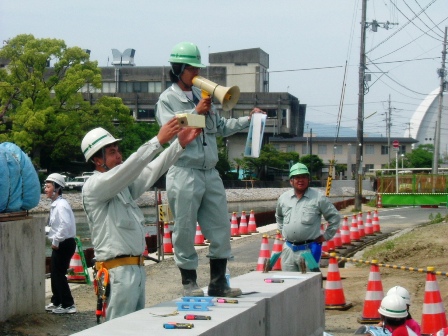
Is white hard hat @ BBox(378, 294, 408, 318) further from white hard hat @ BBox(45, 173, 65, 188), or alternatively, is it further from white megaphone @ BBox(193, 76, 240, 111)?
white hard hat @ BBox(45, 173, 65, 188)

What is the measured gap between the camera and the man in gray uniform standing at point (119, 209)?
5934 mm

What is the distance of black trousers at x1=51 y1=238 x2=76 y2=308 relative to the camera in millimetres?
11805

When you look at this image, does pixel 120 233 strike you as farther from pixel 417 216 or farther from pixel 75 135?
pixel 75 135

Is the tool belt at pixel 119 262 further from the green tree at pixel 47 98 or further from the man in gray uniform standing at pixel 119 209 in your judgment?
the green tree at pixel 47 98

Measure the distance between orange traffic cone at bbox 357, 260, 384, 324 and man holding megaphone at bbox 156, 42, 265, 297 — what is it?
13.7ft

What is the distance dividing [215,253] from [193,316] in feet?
4.98

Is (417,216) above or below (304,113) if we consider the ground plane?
below

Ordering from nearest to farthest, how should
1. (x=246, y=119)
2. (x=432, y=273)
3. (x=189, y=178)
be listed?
(x=189, y=178) → (x=246, y=119) → (x=432, y=273)

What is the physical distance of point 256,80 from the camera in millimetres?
104312

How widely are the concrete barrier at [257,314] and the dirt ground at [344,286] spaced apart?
5.17 feet

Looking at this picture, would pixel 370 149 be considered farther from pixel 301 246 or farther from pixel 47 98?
pixel 301 246

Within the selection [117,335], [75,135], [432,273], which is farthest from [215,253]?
[75,135]

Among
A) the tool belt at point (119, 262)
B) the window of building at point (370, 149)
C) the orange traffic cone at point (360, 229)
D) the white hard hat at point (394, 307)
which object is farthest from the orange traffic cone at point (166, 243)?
the window of building at point (370, 149)

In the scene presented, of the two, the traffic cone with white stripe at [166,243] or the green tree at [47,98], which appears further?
the green tree at [47,98]
